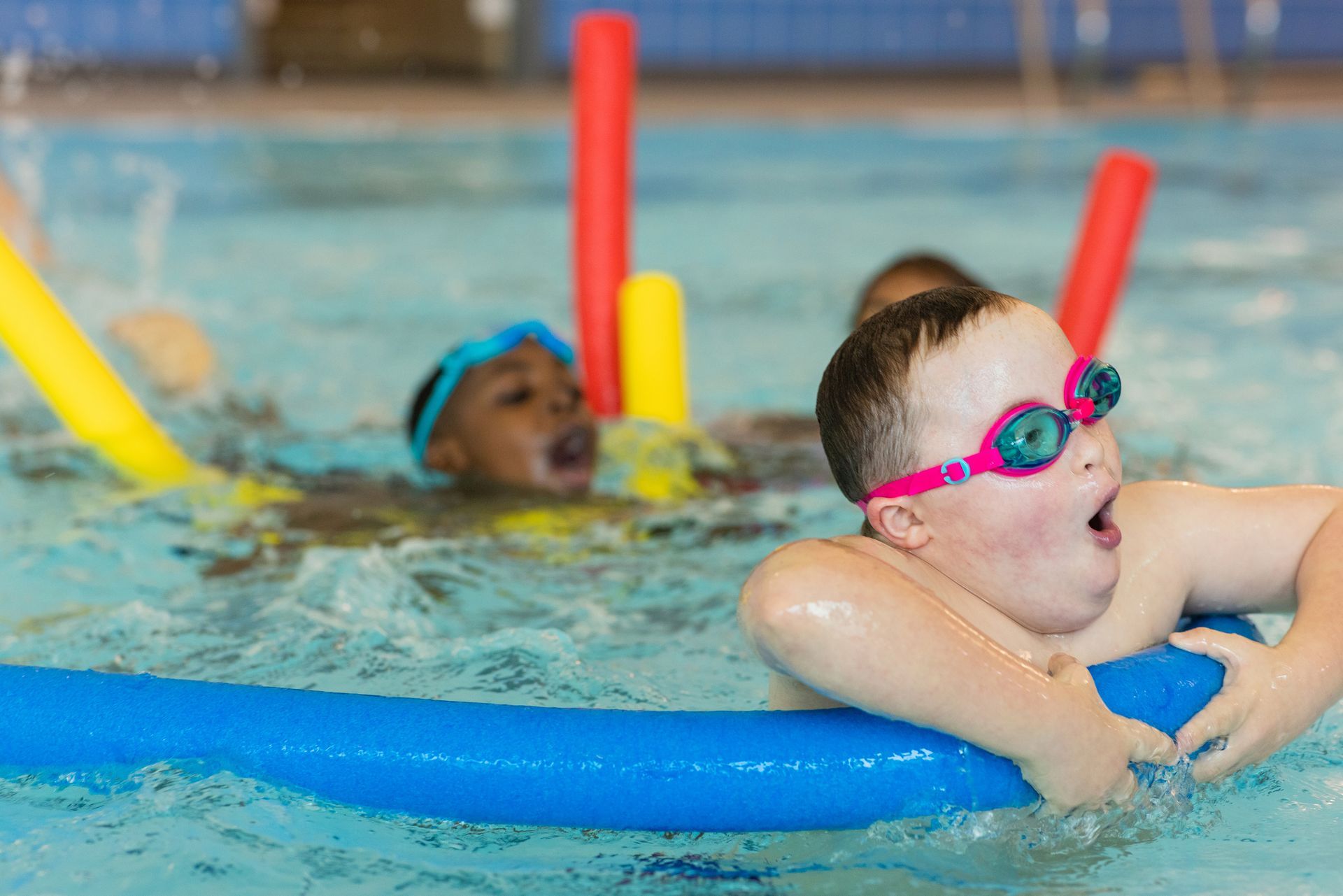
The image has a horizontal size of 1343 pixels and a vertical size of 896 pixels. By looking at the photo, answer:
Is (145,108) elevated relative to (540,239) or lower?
elevated

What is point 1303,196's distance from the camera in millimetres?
8469

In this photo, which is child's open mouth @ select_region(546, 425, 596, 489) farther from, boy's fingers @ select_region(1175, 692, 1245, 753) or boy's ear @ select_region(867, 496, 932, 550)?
boy's fingers @ select_region(1175, 692, 1245, 753)

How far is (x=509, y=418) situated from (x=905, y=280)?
0.97 metres

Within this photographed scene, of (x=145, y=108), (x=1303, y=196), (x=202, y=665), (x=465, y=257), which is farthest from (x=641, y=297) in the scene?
(x=145, y=108)

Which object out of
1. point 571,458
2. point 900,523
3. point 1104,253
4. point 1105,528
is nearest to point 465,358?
point 571,458

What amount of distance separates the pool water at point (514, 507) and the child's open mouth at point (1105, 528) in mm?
276

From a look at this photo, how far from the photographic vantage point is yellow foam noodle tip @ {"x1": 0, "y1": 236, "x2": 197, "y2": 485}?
308 cm

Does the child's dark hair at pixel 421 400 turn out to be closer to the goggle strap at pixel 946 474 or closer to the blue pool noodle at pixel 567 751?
the blue pool noodle at pixel 567 751

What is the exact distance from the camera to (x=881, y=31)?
14.4m

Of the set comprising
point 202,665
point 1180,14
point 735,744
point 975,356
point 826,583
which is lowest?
point 202,665

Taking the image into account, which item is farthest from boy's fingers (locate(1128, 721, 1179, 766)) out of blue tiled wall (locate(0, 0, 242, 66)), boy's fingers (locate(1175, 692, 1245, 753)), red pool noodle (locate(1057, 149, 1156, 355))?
blue tiled wall (locate(0, 0, 242, 66))

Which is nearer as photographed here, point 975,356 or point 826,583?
point 826,583

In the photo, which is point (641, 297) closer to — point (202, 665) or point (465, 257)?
point (202, 665)

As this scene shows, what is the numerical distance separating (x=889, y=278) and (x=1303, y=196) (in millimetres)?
5844
